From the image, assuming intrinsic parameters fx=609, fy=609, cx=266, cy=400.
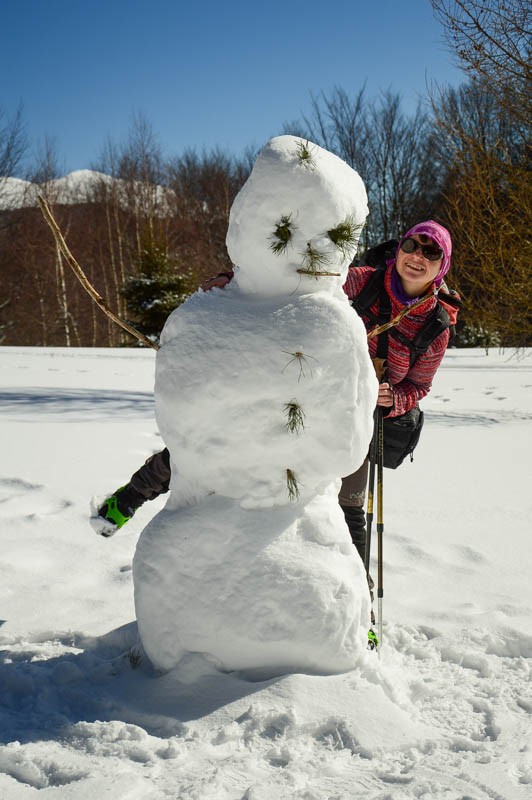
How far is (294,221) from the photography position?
198cm

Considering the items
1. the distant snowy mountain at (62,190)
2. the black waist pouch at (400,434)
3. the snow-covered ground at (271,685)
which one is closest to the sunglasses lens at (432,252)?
the black waist pouch at (400,434)

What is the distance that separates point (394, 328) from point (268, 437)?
3.12ft

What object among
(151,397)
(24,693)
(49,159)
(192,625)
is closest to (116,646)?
(24,693)

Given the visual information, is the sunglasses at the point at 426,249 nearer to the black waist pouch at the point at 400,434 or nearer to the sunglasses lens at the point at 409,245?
the sunglasses lens at the point at 409,245

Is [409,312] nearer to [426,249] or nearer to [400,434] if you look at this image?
[426,249]

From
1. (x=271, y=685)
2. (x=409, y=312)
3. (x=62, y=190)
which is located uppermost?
(x=62, y=190)

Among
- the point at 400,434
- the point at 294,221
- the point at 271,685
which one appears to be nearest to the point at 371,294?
the point at 400,434

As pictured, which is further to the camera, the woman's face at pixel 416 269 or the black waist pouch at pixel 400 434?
the black waist pouch at pixel 400 434

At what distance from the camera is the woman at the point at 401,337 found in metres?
2.55

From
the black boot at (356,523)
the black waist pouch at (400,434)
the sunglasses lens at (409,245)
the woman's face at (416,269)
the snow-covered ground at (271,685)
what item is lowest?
the snow-covered ground at (271,685)

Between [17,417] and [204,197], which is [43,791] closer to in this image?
[17,417]

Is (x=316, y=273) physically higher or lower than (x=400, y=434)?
higher

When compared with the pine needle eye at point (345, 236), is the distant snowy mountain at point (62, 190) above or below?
above

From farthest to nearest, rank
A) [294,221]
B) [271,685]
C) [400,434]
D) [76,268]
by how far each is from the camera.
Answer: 1. [400,434]
2. [76,268]
3. [294,221]
4. [271,685]
